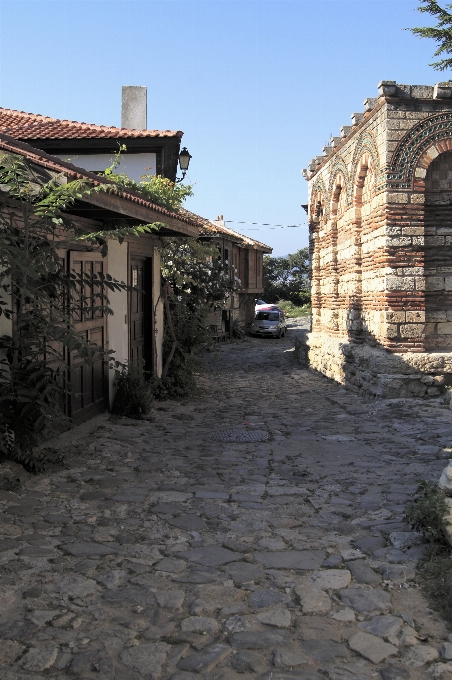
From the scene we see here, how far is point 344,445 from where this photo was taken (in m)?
7.77

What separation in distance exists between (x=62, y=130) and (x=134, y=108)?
13.0 feet

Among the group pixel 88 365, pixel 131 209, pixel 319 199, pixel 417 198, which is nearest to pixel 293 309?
pixel 319 199

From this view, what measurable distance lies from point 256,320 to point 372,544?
28.4m

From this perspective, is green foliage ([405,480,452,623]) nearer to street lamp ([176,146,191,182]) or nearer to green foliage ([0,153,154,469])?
green foliage ([0,153,154,469])

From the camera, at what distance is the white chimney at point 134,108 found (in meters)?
18.2

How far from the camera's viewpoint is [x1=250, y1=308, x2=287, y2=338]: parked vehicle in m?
32.1

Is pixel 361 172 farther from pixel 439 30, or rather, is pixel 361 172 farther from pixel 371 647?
pixel 371 647

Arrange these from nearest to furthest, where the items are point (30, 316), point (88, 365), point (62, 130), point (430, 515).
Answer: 1. point (430, 515)
2. point (30, 316)
3. point (88, 365)
4. point (62, 130)

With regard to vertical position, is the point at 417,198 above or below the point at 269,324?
above

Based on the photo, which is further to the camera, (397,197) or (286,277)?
(286,277)

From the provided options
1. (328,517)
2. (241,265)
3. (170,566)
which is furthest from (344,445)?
(241,265)

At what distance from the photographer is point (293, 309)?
4866cm

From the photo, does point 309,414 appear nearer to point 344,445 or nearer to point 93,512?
point 344,445

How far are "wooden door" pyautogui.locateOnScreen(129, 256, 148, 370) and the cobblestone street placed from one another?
102 inches
